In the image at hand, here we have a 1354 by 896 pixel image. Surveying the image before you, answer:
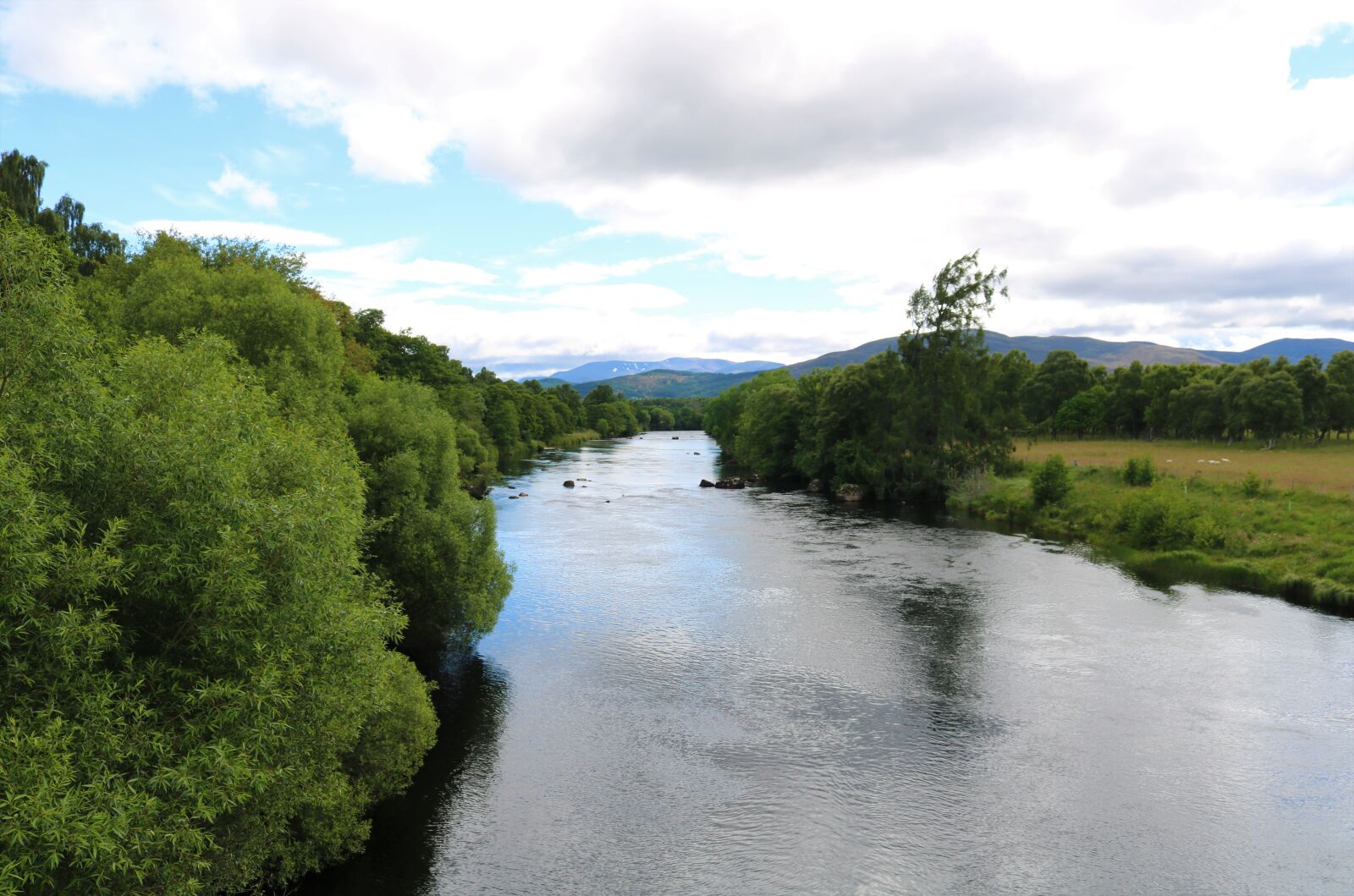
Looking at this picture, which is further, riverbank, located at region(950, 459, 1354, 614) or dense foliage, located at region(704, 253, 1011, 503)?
dense foliage, located at region(704, 253, 1011, 503)

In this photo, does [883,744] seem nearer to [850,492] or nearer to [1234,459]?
[850,492]

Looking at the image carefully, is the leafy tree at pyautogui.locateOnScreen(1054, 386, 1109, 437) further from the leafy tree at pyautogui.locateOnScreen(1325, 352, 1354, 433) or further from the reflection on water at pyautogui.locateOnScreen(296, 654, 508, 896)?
→ the reflection on water at pyautogui.locateOnScreen(296, 654, 508, 896)

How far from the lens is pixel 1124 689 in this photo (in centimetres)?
2597

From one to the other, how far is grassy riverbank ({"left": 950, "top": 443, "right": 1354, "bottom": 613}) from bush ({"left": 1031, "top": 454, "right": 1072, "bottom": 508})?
44cm

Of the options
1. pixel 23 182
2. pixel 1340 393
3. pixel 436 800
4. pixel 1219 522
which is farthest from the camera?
pixel 1340 393

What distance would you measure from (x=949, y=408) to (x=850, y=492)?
451 inches

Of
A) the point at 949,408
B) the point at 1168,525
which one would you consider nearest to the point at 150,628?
the point at 1168,525

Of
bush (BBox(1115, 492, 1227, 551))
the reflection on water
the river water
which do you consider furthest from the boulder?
the reflection on water

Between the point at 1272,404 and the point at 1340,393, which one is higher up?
the point at 1340,393

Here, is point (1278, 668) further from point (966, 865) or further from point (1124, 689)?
point (966, 865)

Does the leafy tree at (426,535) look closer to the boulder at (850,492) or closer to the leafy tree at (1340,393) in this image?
the boulder at (850,492)

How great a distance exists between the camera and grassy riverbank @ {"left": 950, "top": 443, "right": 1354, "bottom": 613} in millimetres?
38531

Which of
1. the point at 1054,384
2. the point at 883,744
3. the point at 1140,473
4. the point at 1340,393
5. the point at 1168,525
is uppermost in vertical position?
the point at 1054,384

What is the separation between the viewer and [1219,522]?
149ft
